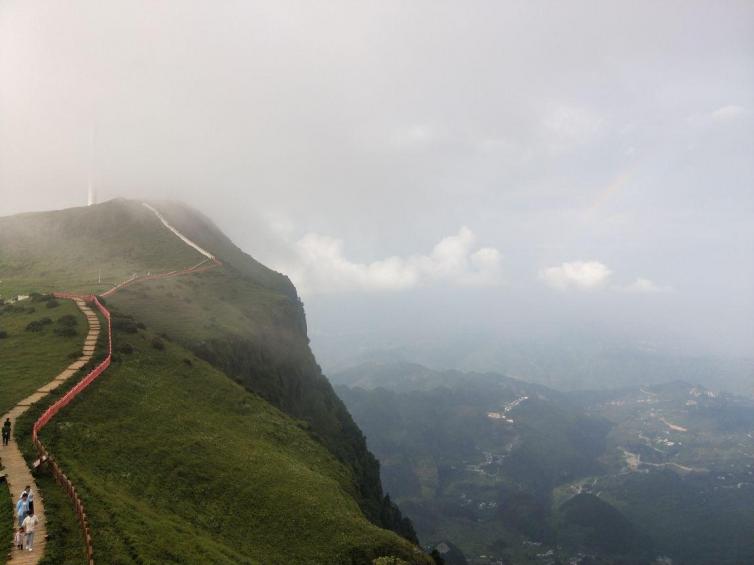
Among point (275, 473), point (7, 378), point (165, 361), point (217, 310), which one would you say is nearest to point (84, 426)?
point (7, 378)

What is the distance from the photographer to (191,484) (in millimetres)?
42531

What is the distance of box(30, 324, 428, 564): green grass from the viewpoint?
31906 millimetres

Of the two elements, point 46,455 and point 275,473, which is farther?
point 275,473

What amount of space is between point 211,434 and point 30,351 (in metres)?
26.5

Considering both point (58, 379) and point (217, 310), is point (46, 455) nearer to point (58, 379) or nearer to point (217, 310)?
point (58, 379)

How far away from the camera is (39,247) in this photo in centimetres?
14988

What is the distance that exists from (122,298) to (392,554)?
76.9 m

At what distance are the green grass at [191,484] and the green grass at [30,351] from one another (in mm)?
5545

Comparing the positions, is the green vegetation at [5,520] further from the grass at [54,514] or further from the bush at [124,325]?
the bush at [124,325]

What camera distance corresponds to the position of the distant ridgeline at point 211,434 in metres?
37.0

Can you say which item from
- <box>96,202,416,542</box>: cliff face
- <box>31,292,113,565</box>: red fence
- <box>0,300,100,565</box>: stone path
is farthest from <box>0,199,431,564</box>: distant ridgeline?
<box>0,300,100,565</box>: stone path

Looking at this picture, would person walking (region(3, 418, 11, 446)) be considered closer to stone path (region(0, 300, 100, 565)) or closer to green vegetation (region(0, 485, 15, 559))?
stone path (region(0, 300, 100, 565))

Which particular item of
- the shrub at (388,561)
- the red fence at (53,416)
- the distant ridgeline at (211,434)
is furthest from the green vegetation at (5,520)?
the shrub at (388,561)

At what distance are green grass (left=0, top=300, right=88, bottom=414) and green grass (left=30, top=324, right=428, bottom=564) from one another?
5.54 metres
